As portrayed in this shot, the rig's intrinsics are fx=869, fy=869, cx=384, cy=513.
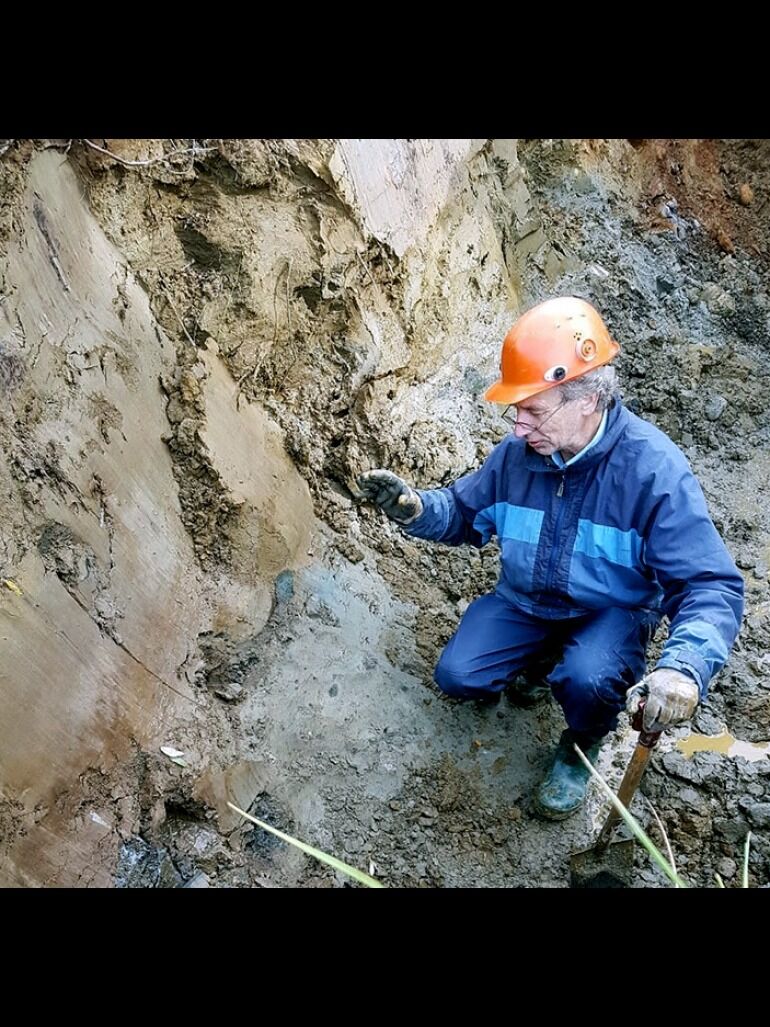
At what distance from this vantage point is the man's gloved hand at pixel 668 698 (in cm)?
221

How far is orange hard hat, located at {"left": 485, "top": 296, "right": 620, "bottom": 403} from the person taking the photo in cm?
253

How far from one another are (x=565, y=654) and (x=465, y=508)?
1.92 feet

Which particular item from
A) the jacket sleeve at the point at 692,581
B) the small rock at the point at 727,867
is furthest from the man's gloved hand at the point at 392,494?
the small rock at the point at 727,867

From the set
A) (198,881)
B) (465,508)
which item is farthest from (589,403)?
(198,881)

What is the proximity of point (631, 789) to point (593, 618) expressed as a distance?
0.61 meters

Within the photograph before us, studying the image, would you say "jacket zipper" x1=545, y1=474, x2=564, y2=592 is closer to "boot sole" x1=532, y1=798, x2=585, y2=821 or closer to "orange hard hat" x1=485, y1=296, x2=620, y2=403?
"orange hard hat" x1=485, y1=296, x2=620, y2=403

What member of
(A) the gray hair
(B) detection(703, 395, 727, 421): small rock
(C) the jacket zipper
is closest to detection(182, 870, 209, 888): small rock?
(C) the jacket zipper

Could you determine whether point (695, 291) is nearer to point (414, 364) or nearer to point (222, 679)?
point (414, 364)

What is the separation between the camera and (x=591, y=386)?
8.44 ft

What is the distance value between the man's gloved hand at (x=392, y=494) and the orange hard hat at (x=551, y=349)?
1.51 feet

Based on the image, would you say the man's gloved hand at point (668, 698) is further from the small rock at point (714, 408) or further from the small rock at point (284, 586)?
the small rock at point (714, 408)

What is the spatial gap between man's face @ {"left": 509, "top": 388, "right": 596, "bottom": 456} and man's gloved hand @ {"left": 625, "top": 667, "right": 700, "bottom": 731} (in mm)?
735

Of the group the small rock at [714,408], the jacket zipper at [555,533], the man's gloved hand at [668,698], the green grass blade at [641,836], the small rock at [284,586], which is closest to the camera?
the green grass blade at [641,836]

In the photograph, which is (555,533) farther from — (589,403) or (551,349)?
(551,349)
